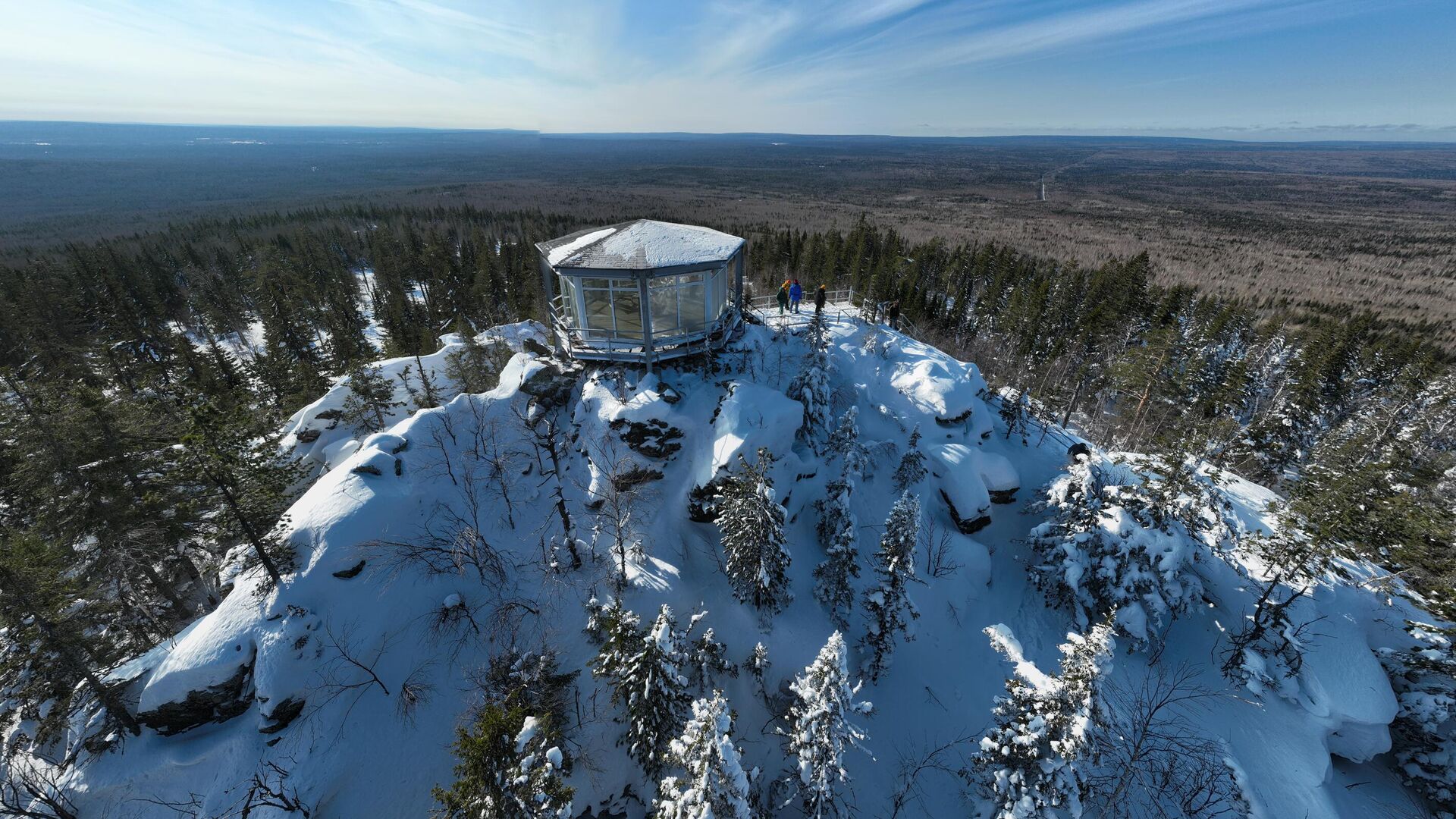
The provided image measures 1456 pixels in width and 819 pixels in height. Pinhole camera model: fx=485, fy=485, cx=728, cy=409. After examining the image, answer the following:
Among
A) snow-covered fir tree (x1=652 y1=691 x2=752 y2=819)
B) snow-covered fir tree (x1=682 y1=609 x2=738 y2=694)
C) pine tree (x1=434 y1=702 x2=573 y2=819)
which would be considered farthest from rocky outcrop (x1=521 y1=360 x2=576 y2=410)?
snow-covered fir tree (x1=652 y1=691 x2=752 y2=819)

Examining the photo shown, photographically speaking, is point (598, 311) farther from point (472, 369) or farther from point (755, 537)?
point (755, 537)

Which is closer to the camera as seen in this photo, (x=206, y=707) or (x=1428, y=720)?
(x=206, y=707)

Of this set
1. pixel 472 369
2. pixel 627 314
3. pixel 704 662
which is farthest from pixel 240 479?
pixel 704 662

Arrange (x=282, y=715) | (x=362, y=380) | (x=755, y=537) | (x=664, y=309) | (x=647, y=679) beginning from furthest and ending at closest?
1. (x=362, y=380)
2. (x=664, y=309)
3. (x=755, y=537)
4. (x=282, y=715)
5. (x=647, y=679)

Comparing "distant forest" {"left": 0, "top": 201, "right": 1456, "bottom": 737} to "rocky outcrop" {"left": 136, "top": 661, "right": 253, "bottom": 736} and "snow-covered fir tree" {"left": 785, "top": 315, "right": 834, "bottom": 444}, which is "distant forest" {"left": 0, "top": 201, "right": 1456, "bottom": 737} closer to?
"rocky outcrop" {"left": 136, "top": 661, "right": 253, "bottom": 736}

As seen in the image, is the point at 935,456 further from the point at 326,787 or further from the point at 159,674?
the point at 159,674

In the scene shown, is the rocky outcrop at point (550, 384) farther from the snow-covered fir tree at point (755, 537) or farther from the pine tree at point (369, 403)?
the snow-covered fir tree at point (755, 537)
